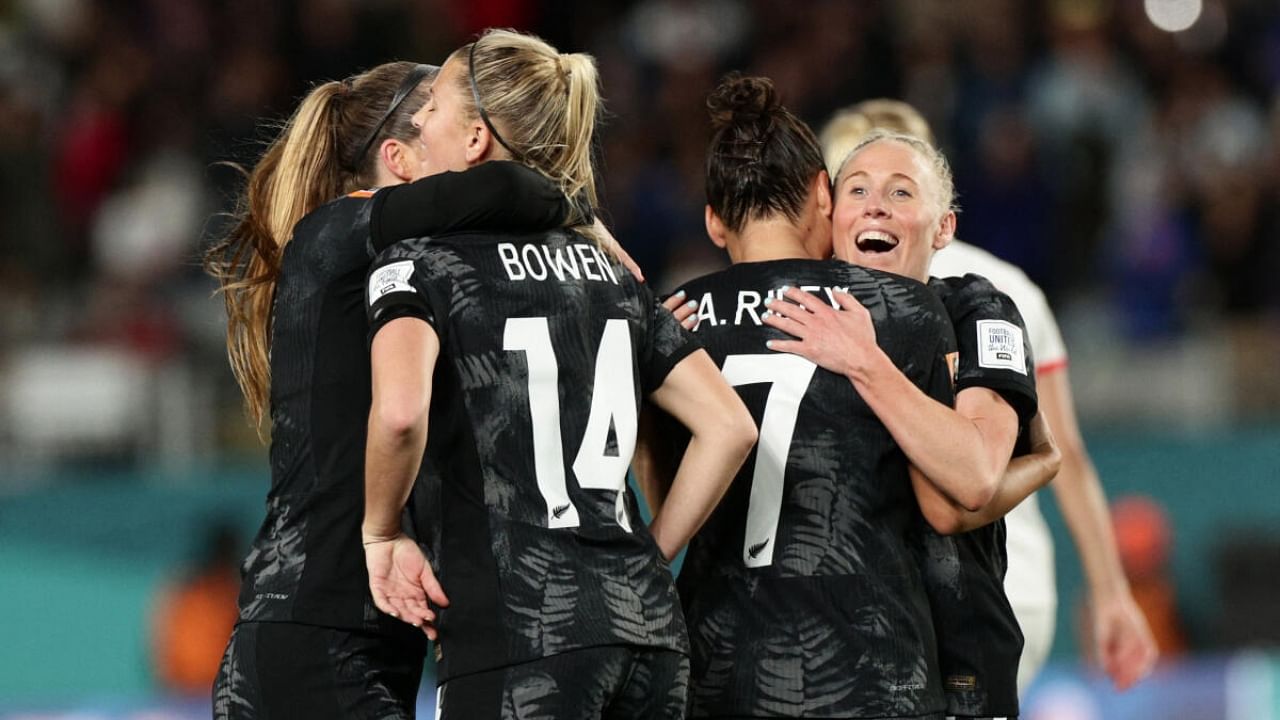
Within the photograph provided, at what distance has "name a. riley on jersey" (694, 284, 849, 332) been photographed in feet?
12.4

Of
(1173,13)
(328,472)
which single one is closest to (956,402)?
(328,472)

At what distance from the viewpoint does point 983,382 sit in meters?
3.75

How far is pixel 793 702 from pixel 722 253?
6602 millimetres

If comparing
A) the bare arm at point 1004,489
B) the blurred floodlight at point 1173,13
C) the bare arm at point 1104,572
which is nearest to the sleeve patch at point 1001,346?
the bare arm at point 1004,489

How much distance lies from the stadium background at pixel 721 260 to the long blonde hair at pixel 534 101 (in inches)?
171

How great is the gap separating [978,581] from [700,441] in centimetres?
72

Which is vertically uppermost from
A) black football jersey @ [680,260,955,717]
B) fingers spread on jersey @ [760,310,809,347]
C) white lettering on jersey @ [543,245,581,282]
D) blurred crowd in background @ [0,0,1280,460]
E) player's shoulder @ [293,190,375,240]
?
blurred crowd in background @ [0,0,1280,460]

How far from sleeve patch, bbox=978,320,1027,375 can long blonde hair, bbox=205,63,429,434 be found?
1.21m

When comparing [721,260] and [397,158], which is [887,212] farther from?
[721,260]

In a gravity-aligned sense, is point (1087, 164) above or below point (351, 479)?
above

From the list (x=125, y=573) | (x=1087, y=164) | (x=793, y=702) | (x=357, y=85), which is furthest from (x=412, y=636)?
(x=1087, y=164)

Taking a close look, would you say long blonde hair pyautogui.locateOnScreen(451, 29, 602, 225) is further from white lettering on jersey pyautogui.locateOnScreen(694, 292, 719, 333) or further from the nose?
the nose

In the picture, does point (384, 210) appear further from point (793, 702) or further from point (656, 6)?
point (656, 6)

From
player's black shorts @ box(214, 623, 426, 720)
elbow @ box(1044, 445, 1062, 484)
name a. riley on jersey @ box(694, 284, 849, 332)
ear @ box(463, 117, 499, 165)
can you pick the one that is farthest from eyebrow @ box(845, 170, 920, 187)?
player's black shorts @ box(214, 623, 426, 720)
